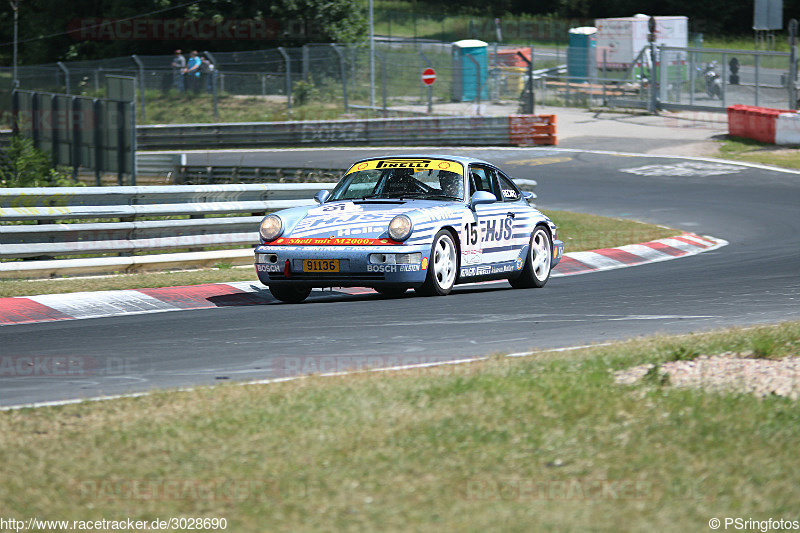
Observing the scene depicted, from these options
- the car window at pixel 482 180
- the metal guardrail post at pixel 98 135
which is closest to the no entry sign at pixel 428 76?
the metal guardrail post at pixel 98 135

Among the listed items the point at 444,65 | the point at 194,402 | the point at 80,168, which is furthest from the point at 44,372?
the point at 444,65

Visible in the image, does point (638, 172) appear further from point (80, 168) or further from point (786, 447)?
point (786, 447)

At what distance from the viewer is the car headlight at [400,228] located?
9.37m

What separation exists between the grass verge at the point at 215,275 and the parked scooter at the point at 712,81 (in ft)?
58.9

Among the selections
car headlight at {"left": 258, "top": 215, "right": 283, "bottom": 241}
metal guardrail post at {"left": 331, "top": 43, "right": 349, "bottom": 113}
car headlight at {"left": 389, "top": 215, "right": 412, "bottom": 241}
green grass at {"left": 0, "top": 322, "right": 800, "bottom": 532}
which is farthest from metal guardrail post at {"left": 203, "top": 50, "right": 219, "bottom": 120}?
green grass at {"left": 0, "top": 322, "right": 800, "bottom": 532}

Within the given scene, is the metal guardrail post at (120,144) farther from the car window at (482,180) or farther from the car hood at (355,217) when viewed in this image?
the car hood at (355,217)

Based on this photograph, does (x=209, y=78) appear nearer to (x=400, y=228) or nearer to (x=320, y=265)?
(x=320, y=265)

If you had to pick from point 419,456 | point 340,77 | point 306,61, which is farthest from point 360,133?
point 419,456

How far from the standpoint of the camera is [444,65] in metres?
35.8

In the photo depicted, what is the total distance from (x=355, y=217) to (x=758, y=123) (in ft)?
71.8

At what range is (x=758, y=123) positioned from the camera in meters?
29.1

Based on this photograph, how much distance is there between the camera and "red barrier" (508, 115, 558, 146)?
3027 centimetres

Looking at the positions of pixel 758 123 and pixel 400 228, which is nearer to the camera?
pixel 400 228

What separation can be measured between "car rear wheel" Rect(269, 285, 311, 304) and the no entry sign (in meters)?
25.7
